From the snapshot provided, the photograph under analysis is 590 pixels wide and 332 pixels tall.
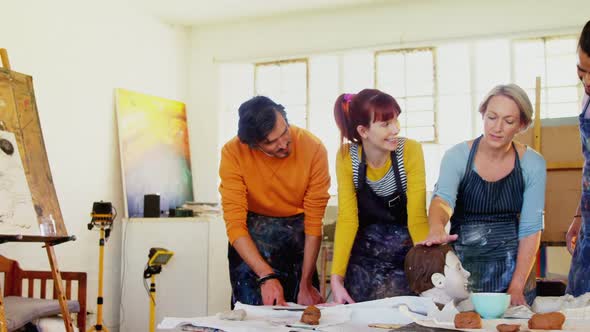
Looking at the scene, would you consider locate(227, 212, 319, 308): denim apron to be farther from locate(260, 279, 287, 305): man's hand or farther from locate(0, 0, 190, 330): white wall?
locate(0, 0, 190, 330): white wall

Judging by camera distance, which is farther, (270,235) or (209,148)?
(209,148)

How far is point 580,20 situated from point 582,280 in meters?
3.87

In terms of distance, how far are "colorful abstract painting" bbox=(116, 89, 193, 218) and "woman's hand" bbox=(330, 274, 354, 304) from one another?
11.5 ft

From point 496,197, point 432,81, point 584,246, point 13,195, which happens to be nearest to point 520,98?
point 496,197

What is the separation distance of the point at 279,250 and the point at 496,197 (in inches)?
32.0

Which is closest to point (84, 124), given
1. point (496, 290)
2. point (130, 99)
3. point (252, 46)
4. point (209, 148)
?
point (130, 99)

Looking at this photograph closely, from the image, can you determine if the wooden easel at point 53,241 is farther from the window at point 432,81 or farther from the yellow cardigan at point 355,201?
the window at point 432,81

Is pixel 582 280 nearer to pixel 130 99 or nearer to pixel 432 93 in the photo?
pixel 432 93

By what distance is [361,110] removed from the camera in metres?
2.09

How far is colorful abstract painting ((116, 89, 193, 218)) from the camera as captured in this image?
209 inches

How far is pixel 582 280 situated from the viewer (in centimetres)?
184

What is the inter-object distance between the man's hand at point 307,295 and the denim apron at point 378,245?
0.52ft

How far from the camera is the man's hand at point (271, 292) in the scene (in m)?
2.07

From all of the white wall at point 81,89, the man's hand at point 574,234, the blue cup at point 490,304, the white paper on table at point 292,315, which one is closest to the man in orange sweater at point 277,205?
the white paper on table at point 292,315
